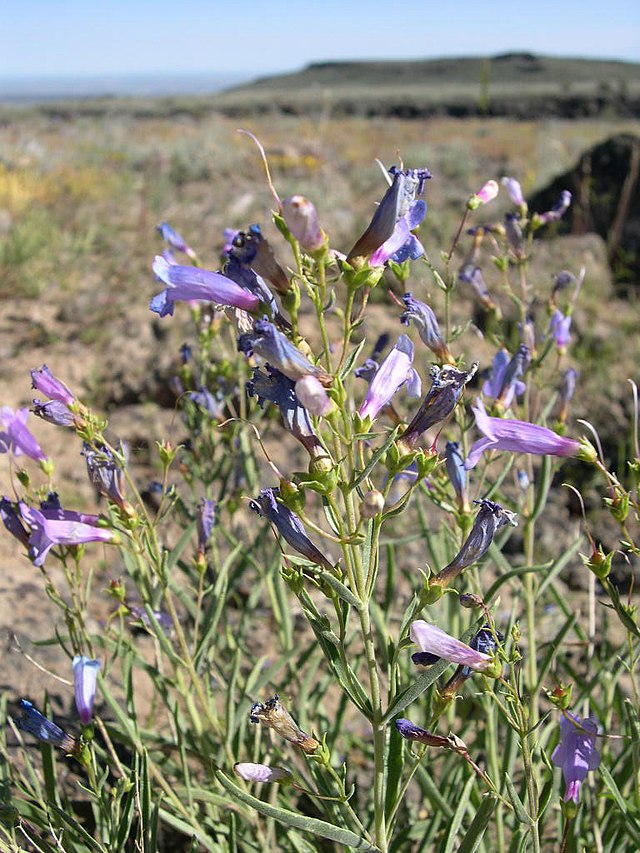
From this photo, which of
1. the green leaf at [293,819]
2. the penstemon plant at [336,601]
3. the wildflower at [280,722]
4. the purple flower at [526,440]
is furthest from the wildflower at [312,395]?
the green leaf at [293,819]

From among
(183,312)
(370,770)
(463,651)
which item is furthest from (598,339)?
(463,651)

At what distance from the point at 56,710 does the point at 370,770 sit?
1246 millimetres

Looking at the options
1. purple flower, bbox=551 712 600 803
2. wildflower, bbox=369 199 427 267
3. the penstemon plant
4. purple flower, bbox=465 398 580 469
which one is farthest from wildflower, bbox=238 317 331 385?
purple flower, bbox=551 712 600 803

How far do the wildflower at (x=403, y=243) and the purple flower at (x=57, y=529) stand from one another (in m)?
0.98

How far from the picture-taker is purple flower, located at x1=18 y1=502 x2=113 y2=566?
5.74 ft

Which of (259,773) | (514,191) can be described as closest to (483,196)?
(514,191)

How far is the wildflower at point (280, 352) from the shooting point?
3.75 feet

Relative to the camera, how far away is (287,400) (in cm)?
126

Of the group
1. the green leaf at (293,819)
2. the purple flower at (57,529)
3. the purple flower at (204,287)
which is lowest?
the green leaf at (293,819)

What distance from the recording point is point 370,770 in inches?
118

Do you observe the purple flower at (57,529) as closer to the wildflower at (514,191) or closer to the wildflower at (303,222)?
the wildflower at (303,222)

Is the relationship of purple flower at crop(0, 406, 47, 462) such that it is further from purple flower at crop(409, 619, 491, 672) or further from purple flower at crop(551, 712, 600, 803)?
purple flower at crop(551, 712, 600, 803)

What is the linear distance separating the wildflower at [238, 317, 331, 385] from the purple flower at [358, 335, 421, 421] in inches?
6.9

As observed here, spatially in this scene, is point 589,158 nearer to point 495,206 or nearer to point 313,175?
point 495,206
